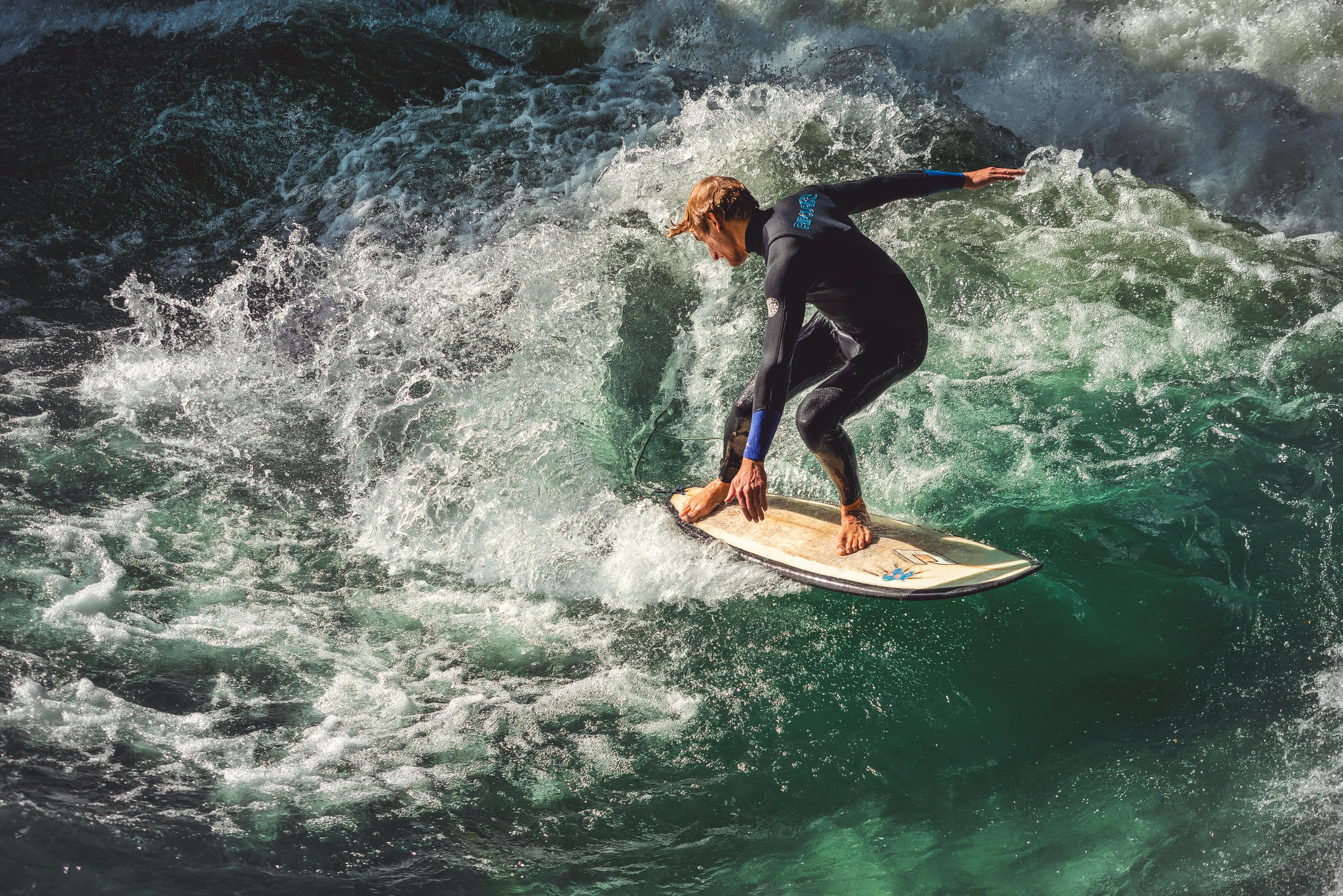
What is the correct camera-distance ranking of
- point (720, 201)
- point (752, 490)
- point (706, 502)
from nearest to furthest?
point (752, 490) → point (720, 201) → point (706, 502)

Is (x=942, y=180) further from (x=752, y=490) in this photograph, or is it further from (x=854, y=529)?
(x=752, y=490)

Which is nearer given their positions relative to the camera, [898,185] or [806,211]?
[806,211]

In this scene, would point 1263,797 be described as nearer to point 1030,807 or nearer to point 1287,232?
point 1030,807

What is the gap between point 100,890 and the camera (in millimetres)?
2828

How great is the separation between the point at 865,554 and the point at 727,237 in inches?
62.1

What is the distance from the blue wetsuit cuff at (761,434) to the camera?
3.39 m

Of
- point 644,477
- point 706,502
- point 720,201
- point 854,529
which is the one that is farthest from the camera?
point 644,477

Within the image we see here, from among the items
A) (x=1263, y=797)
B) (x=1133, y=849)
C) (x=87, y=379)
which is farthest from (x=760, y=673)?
(x=87, y=379)

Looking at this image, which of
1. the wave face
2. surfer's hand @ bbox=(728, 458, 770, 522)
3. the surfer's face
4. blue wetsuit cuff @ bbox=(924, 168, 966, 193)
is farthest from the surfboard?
blue wetsuit cuff @ bbox=(924, 168, 966, 193)

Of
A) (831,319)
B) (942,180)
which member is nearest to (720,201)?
(831,319)

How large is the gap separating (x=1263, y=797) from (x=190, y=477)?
529 centimetres

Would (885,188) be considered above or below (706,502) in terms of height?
above

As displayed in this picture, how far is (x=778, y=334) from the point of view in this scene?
11.1 feet

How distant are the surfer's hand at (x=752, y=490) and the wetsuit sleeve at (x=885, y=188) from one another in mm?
1188
